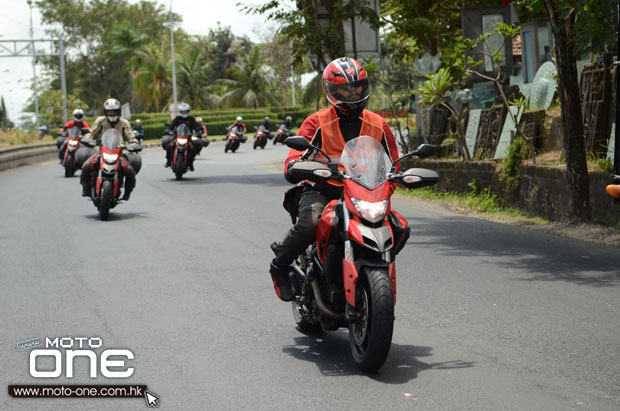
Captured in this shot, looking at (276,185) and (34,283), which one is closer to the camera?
(34,283)

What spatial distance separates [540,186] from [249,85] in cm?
6186

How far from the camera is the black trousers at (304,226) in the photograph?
5.88 meters

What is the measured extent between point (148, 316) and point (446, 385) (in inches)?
114

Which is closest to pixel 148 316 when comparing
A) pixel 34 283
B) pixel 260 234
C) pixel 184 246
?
pixel 34 283

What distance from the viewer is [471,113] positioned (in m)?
19.1

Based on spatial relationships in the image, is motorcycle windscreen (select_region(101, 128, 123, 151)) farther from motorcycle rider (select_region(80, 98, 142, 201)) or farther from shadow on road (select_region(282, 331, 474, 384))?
shadow on road (select_region(282, 331, 474, 384))

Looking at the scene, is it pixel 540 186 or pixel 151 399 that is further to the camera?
pixel 540 186

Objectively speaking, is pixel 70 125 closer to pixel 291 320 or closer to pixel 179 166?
pixel 179 166

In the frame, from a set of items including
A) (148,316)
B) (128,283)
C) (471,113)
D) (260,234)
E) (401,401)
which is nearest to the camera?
(401,401)

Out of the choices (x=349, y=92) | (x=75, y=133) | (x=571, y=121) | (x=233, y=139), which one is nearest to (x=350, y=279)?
(x=349, y=92)

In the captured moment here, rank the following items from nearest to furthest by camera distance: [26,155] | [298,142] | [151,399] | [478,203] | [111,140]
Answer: [151,399], [298,142], [111,140], [478,203], [26,155]

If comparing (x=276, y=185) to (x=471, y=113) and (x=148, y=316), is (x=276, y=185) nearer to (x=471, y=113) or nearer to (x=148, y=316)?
(x=471, y=113)

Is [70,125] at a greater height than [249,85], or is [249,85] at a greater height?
[249,85]

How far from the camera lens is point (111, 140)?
48.2 ft
